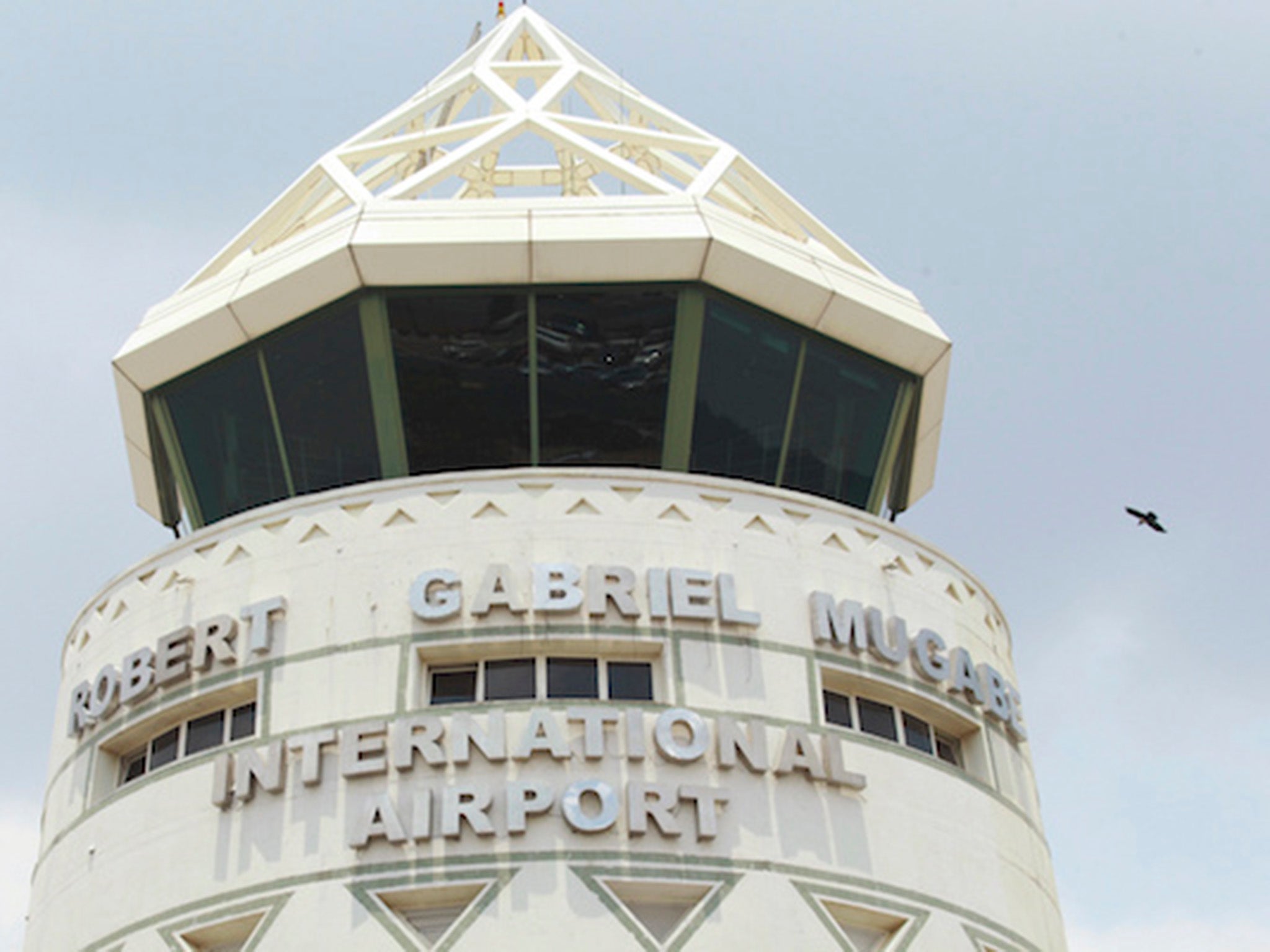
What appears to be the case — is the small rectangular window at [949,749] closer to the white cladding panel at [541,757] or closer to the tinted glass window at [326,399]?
the white cladding panel at [541,757]

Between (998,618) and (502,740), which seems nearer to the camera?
(502,740)

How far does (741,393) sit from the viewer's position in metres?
29.5

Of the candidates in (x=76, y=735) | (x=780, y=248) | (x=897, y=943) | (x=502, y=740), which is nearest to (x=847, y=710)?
(x=897, y=943)

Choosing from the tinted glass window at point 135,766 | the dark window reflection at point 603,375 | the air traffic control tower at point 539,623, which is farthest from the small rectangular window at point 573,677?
the tinted glass window at point 135,766

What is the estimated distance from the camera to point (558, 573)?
82.6 ft

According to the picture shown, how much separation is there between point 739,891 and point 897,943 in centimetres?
237

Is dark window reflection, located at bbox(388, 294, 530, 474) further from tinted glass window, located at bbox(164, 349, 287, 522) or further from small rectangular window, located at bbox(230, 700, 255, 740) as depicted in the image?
small rectangular window, located at bbox(230, 700, 255, 740)

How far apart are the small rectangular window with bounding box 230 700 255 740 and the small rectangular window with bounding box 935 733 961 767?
9.93 m

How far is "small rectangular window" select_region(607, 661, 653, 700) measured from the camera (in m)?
24.7

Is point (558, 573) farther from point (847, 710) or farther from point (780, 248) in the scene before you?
point (780, 248)

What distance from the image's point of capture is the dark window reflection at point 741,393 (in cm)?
2927

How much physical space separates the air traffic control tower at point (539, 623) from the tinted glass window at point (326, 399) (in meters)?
0.06

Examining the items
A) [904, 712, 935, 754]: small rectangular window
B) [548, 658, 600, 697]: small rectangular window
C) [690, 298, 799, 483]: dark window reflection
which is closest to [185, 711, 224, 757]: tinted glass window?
[548, 658, 600, 697]: small rectangular window

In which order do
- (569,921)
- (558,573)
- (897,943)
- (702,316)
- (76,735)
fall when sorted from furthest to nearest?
(702,316)
(76,735)
(558,573)
(897,943)
(569,921)
